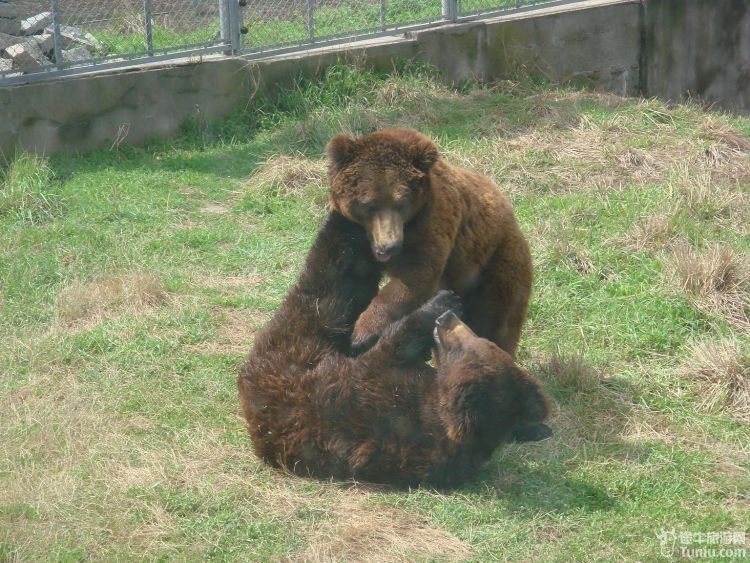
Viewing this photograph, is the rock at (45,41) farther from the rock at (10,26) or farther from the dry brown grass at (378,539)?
the dry brown grass at (378,539)

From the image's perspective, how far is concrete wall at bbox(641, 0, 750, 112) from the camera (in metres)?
14.7

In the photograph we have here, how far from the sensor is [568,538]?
494cm

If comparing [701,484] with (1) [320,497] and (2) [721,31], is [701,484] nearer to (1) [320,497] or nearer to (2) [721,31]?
(1) [320,497]

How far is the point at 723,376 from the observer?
6.32 m

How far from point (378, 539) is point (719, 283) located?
147 inches

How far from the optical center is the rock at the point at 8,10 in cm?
1102

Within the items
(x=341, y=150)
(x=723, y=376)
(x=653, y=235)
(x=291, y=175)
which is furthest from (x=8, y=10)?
(x=723, y=376)

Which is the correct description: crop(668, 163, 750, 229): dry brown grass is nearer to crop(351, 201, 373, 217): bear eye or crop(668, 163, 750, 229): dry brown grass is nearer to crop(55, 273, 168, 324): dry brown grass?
crop(351, 201, 373, 217): bear eye

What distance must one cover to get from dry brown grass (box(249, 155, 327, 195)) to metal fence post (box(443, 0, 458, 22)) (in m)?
3.56

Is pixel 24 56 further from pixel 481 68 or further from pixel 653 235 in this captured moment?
pixel 653 235

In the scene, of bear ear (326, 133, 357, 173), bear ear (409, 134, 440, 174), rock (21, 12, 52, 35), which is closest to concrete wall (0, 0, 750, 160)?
rock (21, 12, 52, 35)

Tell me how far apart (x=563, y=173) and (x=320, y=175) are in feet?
8.19

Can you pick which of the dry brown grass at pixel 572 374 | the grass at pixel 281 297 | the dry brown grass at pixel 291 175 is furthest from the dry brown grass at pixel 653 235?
the dry brown grass at pixel 291 175

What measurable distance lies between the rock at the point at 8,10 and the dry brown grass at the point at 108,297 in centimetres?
454
